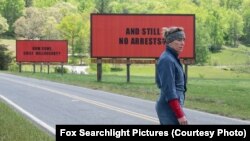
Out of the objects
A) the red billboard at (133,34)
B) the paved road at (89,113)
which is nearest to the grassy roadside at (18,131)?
the paved road at (89,113)

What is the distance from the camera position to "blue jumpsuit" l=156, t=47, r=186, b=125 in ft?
23.2

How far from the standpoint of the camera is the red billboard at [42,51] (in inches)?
2872

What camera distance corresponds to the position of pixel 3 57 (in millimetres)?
99375

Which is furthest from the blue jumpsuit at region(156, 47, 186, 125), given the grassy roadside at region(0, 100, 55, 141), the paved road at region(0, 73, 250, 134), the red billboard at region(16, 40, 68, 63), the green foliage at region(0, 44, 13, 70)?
the green foliage at region(0, 44, 13, 70)

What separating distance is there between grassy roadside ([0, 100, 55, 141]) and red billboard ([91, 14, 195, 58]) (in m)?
29.1

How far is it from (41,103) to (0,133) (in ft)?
32.6

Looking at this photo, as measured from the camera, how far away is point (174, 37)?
7094 mm

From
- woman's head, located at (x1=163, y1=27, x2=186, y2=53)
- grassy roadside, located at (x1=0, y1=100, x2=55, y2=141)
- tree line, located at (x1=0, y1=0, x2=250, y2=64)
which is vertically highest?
tree line, located at (x1=0, y1=0, x2=250, y2=64)

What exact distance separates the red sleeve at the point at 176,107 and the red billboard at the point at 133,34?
38864 millimetres

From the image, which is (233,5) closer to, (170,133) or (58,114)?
(58,114)

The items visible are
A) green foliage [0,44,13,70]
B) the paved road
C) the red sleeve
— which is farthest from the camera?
green foliage [0,44,13,70]

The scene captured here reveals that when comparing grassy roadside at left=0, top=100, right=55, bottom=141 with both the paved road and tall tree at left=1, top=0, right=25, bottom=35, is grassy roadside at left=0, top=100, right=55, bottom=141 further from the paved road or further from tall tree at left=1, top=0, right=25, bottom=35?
tall tree at left=1, top=0, right=25, bottom=35

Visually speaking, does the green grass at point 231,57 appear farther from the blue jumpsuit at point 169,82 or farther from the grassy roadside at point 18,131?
the blue jumpsuit at point 169,82

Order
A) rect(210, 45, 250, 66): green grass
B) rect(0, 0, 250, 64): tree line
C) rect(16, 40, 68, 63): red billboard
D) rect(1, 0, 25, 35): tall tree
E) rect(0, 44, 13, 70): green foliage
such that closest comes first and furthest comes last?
1. rect(16, 40, 68, 63): red billboard
2. rect(0, 44, 13, 70): green foliage
3. rect(0, 0, 250, 64): tree line
4. rect(210, 45, 250, 66): green grass
5. rect(1, 0, 25, 35): tall tree
